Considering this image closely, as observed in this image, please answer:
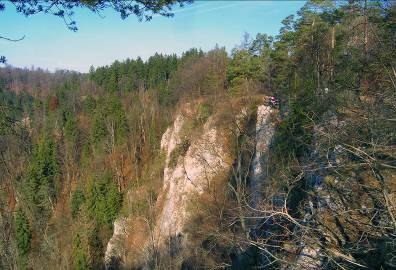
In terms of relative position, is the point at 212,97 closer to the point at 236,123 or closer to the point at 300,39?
the point at 236,123

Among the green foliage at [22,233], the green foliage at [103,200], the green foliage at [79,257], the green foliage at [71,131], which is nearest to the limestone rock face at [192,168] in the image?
the green foliage at [79,257]

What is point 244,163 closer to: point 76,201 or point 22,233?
point 76,201

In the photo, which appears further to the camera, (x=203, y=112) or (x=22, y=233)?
(x=22, y=233)

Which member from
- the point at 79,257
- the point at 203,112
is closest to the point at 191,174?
the point at 203,112

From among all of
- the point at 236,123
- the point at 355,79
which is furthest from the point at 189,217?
the point at 355,79

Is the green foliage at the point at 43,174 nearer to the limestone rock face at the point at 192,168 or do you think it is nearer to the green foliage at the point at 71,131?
the green foliage at the point at 71,131

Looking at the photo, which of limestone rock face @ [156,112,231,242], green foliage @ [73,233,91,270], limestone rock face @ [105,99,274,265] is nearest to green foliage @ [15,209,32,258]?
green foliage @ [73,233,91,270]

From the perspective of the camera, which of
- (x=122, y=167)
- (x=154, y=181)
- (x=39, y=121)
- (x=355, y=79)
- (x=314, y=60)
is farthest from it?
(x=39, y=121)
